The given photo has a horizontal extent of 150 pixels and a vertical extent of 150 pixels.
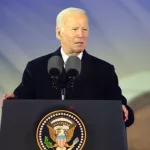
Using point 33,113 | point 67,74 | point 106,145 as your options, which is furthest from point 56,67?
point 106,145

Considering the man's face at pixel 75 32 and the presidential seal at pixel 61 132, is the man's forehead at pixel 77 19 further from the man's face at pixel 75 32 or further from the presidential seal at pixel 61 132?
the presidential seal at pixel 61 132

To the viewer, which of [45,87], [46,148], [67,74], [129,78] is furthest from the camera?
[129,78]

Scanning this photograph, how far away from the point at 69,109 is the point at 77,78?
17.3 inches

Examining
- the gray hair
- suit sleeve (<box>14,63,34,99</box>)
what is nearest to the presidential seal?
suit sleeve (<box>14,63,34,99</box>)

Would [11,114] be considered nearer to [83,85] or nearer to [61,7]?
[83,85]

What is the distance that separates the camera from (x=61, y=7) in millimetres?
2096

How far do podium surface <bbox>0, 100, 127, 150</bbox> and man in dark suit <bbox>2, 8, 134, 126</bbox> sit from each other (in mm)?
314

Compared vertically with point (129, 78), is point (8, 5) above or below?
above

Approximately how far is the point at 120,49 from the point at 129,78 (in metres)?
0.21

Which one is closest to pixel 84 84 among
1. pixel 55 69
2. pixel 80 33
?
pixel 80 33

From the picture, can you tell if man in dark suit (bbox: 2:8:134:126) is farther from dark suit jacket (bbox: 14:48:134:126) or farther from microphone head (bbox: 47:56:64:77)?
microphone head (bbox: 47:56:64:77)

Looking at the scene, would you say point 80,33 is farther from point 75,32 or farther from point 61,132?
point 61,132

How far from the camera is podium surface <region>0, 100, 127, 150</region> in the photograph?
78cm

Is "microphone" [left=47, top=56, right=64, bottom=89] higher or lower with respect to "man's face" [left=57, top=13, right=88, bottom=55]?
lower
